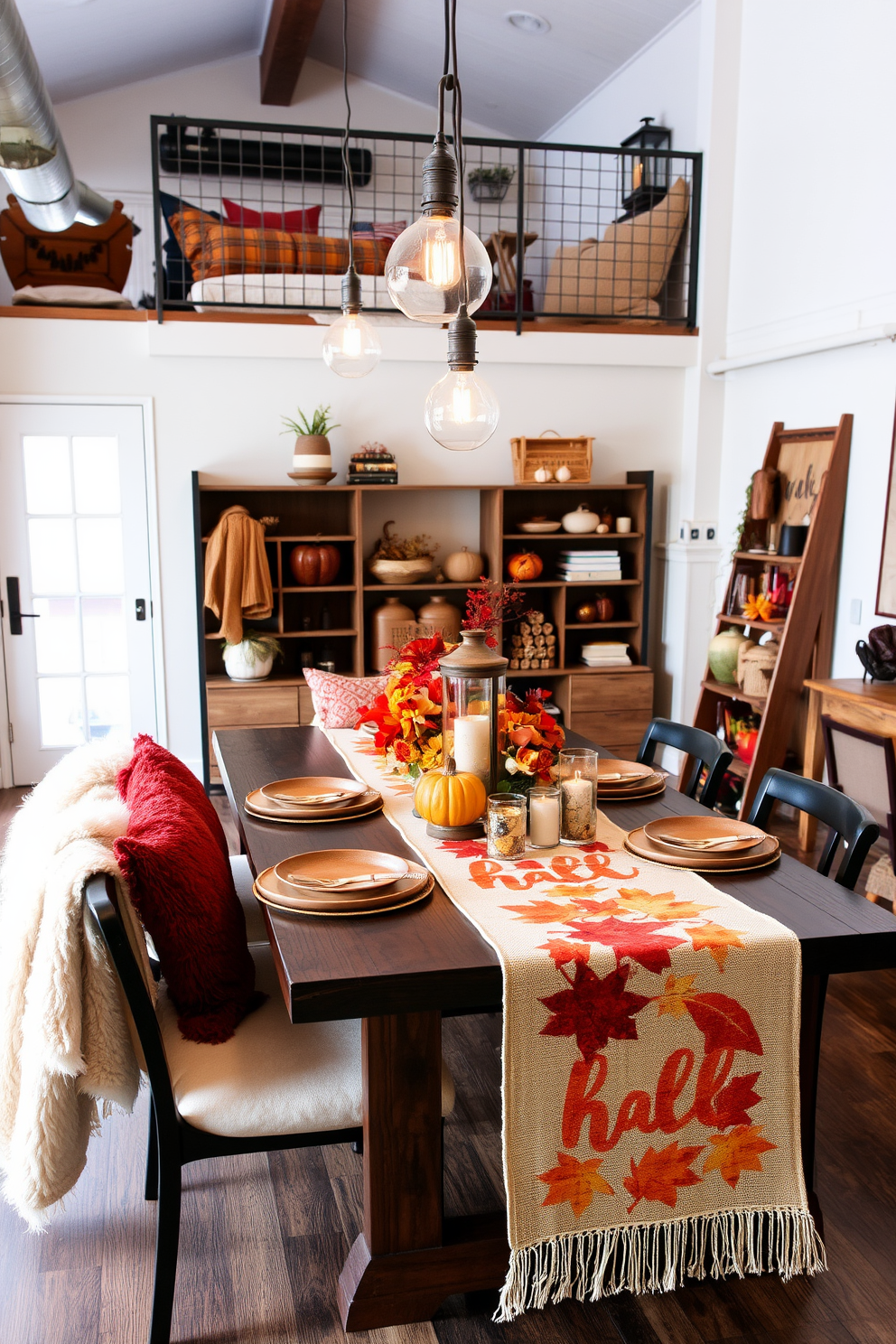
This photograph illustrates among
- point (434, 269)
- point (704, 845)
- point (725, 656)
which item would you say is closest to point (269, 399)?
point (725, 656)

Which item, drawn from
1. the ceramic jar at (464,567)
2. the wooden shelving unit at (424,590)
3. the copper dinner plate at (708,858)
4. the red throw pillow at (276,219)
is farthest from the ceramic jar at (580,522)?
the copper dinner plate at (708,858)

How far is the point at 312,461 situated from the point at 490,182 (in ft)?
10.2

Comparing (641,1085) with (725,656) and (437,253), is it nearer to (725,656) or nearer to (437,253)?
(437,253)

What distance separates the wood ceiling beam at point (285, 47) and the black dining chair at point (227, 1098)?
5.56m

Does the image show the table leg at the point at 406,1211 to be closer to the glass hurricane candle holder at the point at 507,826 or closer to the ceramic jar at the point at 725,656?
the glass hurricane candle holder at the point at 507,826

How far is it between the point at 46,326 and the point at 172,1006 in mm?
4231

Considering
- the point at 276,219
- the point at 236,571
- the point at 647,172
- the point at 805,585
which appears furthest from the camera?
the point at 276,219

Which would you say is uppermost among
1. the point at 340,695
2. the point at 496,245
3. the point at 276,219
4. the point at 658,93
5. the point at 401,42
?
the point at 401,42

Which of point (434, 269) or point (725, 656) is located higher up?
point (434, 269)

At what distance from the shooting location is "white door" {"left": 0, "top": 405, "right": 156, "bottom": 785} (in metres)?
5.39

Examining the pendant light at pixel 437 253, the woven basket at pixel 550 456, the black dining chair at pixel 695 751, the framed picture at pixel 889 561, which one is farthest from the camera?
the woven basket at pixel 550 456

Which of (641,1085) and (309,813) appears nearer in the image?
(641,1085)

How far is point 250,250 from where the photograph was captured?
552cm

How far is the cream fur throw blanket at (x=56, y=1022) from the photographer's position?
1.72 metres
